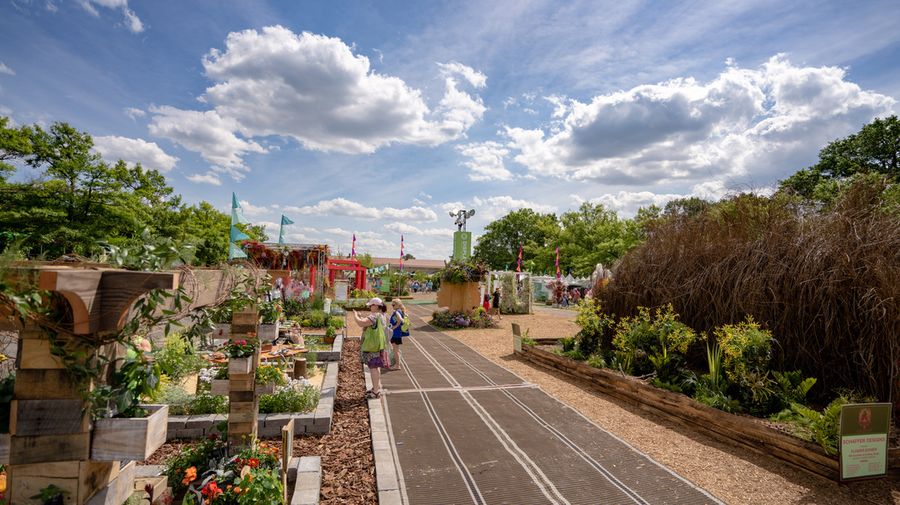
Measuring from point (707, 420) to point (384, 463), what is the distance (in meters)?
4.52

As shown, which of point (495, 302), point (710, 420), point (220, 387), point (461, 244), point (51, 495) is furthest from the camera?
point (461, 244)

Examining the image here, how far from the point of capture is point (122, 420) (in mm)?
2012

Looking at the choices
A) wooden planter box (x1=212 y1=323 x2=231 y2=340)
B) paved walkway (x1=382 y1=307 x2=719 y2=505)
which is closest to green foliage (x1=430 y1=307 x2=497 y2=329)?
paved walkway (x1=382 y1=307 x2=719 y2=505)

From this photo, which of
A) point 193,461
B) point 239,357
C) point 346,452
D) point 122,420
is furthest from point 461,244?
point 122,420

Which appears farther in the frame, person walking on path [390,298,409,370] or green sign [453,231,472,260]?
green sign [453,231,472,260]

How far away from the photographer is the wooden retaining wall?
4.79 meters

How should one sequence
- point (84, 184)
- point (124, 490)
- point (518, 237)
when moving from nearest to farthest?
point (124, 490)
point (84, 184)
point (518, 237)

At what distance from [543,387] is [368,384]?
334 centimetres

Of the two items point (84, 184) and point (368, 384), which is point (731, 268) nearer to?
point (368, 384)

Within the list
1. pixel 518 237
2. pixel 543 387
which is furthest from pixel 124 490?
pixel 518 237

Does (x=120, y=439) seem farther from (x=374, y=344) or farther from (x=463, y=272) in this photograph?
(x=463, y=272)

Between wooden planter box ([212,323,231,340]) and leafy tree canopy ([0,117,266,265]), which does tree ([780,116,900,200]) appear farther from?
leafy tree canopy ([0,117,266,265])

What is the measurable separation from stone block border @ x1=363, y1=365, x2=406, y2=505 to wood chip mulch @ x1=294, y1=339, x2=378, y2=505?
68 millimetres

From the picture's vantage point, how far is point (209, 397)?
5.88m
